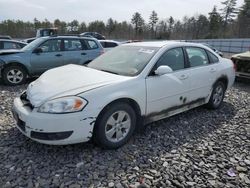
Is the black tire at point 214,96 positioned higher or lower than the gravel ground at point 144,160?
higher

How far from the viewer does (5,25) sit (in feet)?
172

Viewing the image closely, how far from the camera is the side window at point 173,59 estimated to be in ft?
13.2

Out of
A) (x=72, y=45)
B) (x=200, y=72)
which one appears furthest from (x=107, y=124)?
(x=72, y=45)

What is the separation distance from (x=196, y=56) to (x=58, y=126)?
122 inches

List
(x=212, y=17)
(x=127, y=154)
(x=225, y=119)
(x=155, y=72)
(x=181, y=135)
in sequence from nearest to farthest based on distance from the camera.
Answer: (x=127, y=154)
(x=155, y=72)
(x=181, y=135)
(x=225, y=119)
(x=212, y=17)

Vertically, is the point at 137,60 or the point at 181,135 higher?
the point at 137,60

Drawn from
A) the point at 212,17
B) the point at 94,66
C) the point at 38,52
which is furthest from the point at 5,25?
the point at 94,66

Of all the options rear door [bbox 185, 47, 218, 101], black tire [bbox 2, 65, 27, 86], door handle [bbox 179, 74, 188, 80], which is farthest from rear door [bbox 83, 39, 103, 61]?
door handle [bbox 179, 74, 188, 80]

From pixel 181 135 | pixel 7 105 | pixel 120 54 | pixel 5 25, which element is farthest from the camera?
pixel 5 25

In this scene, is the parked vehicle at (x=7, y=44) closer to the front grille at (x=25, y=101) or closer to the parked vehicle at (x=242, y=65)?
the front grille at (x=25, y=101)

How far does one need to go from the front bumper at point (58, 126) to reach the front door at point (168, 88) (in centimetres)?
110

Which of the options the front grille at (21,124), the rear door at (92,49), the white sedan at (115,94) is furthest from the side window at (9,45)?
the front grille at (21,124)

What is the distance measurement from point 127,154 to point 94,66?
1695 mm

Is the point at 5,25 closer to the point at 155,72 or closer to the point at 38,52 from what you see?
the point at 38,52
